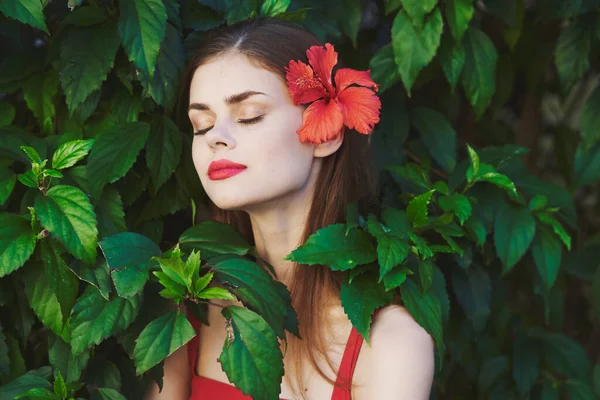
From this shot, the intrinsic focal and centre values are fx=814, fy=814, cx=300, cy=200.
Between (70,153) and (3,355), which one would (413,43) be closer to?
(70,153)

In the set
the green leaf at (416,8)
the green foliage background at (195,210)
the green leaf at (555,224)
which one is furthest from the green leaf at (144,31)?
the green leaf at (555,224)

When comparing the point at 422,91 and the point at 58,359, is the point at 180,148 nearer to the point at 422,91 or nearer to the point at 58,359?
the point at 58,359

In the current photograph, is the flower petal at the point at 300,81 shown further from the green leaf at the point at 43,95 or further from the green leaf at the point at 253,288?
the green leaf at the point at 43,95

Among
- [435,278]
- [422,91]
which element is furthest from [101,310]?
[422,91]

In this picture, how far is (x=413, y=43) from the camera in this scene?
140 centimetres

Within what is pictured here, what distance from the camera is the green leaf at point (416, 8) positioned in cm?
136

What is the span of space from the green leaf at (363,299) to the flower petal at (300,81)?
11.1 inches

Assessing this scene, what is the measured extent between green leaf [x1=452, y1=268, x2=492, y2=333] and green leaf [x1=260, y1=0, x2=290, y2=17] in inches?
22.5

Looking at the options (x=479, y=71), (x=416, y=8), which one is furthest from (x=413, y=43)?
(x=479, y=71)

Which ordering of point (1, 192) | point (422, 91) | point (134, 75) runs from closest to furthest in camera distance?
1. point (1, 192)
2. point (134, 75)
3. point (422, 91)

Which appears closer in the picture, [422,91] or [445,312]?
[445,312]

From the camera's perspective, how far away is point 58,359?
48.8 inches

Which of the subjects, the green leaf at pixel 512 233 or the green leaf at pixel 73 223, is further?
the green leaf at pixel 512 233

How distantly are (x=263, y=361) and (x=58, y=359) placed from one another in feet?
1.28
